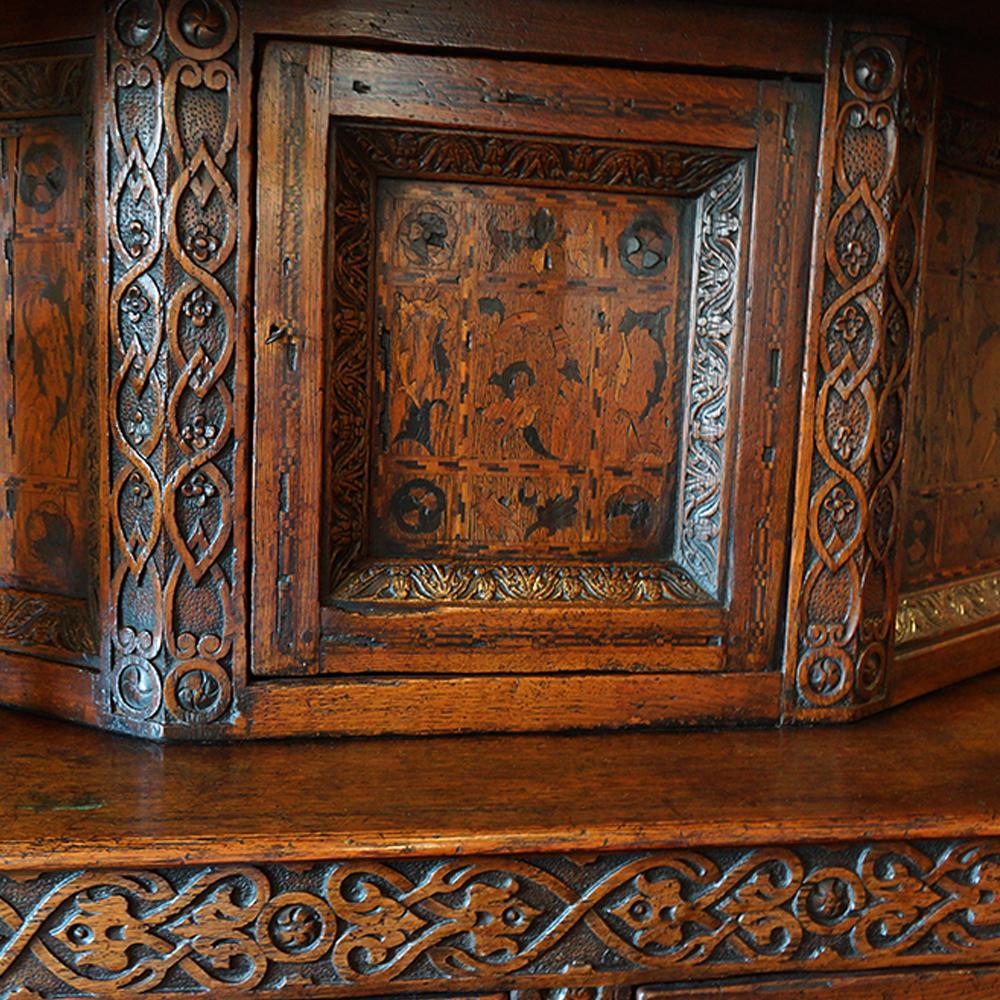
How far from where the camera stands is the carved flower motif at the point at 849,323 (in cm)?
137

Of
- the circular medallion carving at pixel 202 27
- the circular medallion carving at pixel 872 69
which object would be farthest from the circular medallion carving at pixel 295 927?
the circular medallion carving at pixel 872 69

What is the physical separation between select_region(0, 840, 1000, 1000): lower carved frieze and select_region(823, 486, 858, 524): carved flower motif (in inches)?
17.8

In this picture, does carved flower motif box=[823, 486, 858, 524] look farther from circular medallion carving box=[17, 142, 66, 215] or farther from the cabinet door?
circular medallion carving box=[17, 142, 66, 215]

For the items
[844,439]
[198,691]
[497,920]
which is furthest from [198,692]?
[844,439]

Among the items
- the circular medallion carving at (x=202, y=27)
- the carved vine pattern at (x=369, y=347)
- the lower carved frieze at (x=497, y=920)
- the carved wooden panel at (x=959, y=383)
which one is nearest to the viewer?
the lower carved frieze at (x=497, y=920)

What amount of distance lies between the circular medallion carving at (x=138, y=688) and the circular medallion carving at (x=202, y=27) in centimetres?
78

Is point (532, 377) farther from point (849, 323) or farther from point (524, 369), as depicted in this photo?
point (849, 323)

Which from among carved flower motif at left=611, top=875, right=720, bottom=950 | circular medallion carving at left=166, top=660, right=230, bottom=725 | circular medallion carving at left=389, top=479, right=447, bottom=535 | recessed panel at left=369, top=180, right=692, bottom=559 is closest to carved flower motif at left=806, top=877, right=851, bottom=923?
carved flower motif at left=611, top=875, right=720, bottom=950

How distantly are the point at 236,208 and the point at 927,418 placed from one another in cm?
108

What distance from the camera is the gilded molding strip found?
5.10ft

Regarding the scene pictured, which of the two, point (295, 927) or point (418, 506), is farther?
point (418, 506)

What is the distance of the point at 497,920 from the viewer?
112 centimetres

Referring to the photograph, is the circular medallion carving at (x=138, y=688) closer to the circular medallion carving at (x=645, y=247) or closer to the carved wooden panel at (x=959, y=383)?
the circular medallion carving at (x=645, y=247)

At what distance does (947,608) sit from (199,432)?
47.1 inches
